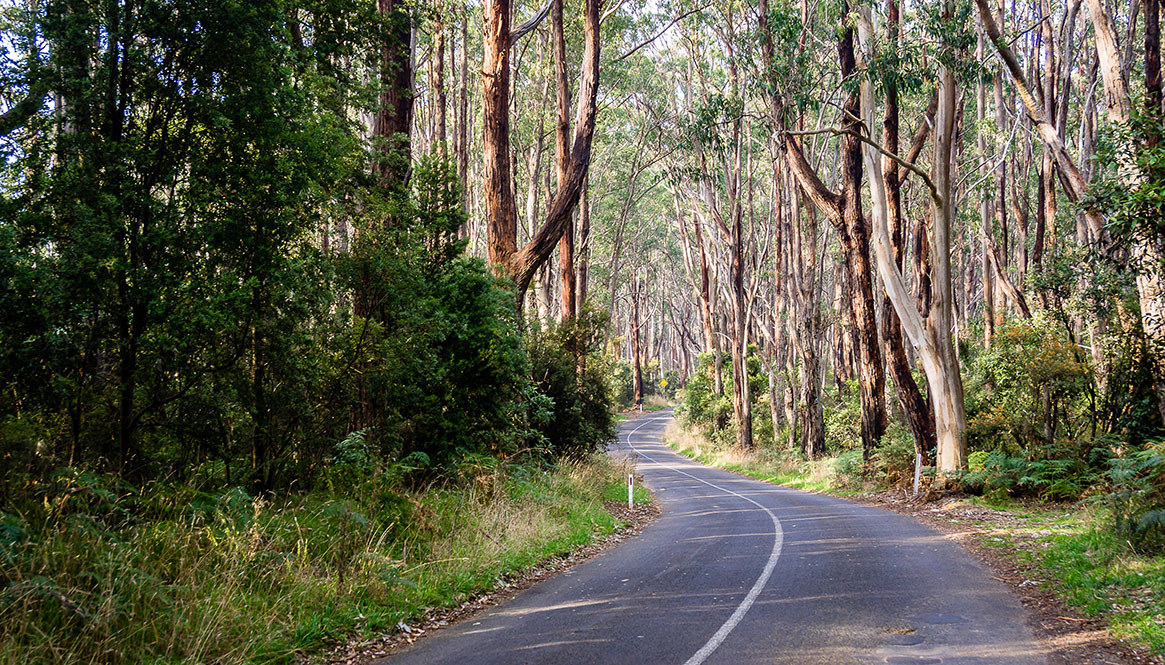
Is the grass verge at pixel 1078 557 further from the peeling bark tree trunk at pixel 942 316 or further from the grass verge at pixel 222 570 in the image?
the grass verge at pixel 222 570

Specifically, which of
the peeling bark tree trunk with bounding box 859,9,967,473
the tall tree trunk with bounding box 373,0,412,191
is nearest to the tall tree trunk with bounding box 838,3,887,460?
the peeling bark tree trunk with bounding box 859,9,967,473

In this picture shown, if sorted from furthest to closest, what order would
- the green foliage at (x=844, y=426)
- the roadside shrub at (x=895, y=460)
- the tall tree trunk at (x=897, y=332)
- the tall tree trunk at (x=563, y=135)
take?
the green foliage at (x=844, y=426) < the tall tree trunk at (x=563, y=135) < the roadside shrub at (x=895, y=460) < the tall tree trunk at (x=897, y=332)

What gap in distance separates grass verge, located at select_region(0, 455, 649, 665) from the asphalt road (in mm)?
818

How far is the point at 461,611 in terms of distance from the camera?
814cm

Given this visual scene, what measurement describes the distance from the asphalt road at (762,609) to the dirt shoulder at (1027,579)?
0.64 feet

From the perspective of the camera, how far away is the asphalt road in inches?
251

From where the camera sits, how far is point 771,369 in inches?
1332

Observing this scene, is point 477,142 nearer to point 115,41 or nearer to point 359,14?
point 359,14

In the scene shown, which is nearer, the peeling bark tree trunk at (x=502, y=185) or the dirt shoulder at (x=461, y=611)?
the dirt shoulder at (x=461, y=611)

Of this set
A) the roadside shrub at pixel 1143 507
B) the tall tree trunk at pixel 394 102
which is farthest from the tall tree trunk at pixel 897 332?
the tall tree trunk at pixel 394 102

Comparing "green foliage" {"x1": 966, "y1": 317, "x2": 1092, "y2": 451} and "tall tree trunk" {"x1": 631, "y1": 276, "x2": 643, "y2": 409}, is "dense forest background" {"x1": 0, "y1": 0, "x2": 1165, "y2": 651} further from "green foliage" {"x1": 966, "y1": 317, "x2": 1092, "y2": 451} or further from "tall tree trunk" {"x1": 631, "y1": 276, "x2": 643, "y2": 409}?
"tall tree trunk" {"x1": 631, "y1": 276, "x2": 643, "y2": 409}

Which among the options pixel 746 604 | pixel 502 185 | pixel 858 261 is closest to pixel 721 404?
pixel 858 261

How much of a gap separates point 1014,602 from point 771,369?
2597 cm

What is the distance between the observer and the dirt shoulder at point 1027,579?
20.8 feet
